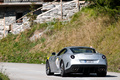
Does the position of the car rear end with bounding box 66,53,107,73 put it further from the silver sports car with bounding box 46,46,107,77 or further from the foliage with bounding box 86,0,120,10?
the foliage with bounding box 86,0,120,10

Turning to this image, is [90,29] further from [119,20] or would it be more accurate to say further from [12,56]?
[12,56]

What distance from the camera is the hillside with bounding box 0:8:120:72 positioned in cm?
2739

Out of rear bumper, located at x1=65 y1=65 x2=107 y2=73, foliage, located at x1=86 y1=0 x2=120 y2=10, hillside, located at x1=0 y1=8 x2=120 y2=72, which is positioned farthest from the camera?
foliage, located at x1=86 y1=0 x2=120 y2=10

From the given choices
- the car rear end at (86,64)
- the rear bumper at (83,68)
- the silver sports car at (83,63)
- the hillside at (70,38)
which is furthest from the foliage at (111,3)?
the rear bumper at (83,68)

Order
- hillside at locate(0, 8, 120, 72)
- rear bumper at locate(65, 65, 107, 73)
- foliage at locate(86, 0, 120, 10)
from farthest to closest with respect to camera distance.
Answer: foliage at locate(86, 0, 120, 10), hillside at locate(0, 8, 120, 72), rear bumper at locate(65, 65, 107, 73)

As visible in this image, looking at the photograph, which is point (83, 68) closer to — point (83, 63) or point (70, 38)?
point (83, 63)

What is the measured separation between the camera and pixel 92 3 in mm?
34969

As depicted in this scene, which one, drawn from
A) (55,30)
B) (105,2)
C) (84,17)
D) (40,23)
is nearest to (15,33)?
(40,23)

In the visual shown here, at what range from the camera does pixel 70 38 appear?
30922 mm

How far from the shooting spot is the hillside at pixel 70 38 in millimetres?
27391

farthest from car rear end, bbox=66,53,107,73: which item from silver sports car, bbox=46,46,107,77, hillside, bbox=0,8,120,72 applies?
hillside, bbox=0,8,120,72

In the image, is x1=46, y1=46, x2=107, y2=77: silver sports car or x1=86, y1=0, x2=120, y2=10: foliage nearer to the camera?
x1=46, y1=46, x2=107, y2=77: silver sports car

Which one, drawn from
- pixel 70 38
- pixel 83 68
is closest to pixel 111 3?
pixel 70 38

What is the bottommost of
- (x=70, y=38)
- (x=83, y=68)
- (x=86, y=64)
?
(x=70, y=38)
